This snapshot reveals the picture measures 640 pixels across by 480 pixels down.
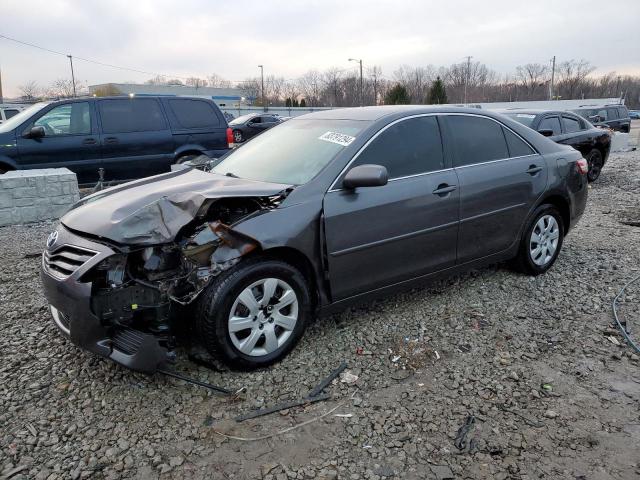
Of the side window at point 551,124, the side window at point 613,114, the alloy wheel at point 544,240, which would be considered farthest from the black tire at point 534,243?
the side window at point 613,114

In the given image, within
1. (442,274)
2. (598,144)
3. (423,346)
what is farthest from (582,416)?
(598,144)

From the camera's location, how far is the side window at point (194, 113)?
8675 millimetres

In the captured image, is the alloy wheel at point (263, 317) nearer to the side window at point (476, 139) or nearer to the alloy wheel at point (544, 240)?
the side window at point (476, 139)

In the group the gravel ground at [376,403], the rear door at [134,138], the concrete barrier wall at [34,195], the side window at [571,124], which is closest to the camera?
the gravel ground at [376,403]

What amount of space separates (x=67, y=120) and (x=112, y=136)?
0.73m

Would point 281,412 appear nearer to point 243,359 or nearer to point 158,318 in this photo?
point 243,359

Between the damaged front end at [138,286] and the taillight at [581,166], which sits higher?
the taillight at [581,166]

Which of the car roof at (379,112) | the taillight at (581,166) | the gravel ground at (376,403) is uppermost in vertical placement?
the car roof at (379,112)

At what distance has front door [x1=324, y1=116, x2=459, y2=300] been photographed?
3.30 metres

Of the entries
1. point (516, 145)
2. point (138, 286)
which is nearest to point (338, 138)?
point (138, 286)

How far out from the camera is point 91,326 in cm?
274

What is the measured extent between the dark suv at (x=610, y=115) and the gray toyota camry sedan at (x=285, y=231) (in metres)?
15.3

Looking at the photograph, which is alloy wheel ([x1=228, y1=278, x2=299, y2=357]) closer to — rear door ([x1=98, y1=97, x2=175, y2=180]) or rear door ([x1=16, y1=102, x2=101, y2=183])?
rear door ([x1=98, y1=97, x2=175, y2=180])

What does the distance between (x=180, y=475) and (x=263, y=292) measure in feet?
3.67
